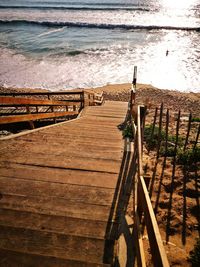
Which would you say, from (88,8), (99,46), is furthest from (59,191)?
(88,8)

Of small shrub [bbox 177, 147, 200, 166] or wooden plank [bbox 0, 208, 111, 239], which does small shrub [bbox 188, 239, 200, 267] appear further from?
small shrub [bbox 177, 147, 200, 166]

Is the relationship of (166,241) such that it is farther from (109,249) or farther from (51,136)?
(51,136)

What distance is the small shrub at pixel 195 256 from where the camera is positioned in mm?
4129

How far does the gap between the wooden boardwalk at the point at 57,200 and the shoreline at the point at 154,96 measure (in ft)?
36.2

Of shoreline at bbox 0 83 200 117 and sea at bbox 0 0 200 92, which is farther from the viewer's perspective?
sea at bbox 0 0 200 92

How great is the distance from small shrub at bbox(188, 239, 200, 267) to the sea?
624 inches

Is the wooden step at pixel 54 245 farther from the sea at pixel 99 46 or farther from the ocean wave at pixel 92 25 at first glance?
the ocean wave at pixel 92 25

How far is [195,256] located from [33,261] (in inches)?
115

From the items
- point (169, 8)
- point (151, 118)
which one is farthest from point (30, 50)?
point (169, 8)

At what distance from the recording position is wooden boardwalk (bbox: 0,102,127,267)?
2842 mm

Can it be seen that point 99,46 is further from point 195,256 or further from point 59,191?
point 195,256

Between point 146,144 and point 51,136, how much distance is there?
135 inches

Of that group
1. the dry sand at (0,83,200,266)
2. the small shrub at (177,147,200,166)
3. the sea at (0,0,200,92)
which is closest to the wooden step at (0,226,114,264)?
the dry sand at (0,83,200,266)

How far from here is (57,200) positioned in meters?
3.68
